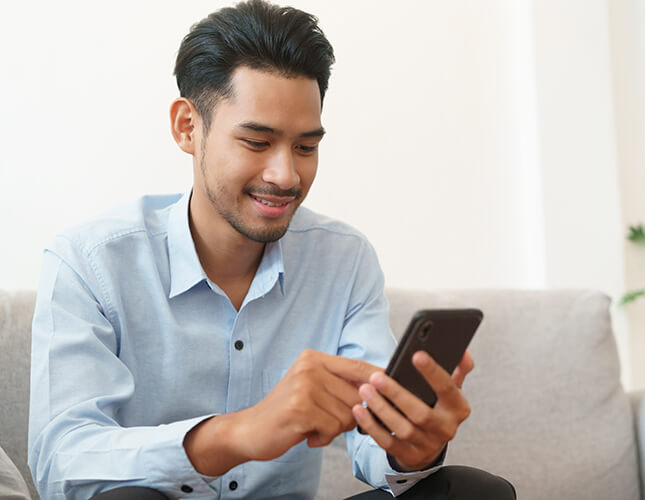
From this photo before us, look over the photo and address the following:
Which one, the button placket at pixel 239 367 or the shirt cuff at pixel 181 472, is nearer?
the shirt cuff at pixel 181 472

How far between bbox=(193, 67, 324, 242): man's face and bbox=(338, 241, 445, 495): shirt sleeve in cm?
26

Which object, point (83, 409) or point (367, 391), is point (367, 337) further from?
point (83, 409)

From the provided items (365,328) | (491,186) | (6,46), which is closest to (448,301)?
(365,328)

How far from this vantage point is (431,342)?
961 millimetres

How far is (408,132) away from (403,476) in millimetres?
1719

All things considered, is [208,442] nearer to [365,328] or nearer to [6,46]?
[365,328]

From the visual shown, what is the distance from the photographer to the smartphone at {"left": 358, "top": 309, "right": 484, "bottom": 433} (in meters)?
0.92

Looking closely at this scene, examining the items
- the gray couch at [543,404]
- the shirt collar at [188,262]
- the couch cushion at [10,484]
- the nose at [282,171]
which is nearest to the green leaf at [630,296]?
the gray couch at [543,404]

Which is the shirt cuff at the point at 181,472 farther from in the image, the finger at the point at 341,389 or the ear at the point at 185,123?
the ear at the point at 185,123

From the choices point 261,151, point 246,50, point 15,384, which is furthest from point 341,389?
point 15,384

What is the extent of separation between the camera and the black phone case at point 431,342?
0.93m

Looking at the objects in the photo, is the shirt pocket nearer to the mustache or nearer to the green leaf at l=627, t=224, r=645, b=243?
the mustache

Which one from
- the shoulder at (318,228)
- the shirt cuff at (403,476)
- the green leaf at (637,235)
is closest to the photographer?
the shirt cuff at (403,476)

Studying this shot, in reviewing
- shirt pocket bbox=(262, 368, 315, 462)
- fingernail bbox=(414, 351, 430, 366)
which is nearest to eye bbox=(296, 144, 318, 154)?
shirt pocket bbox=(262, 368, 315, 462)
